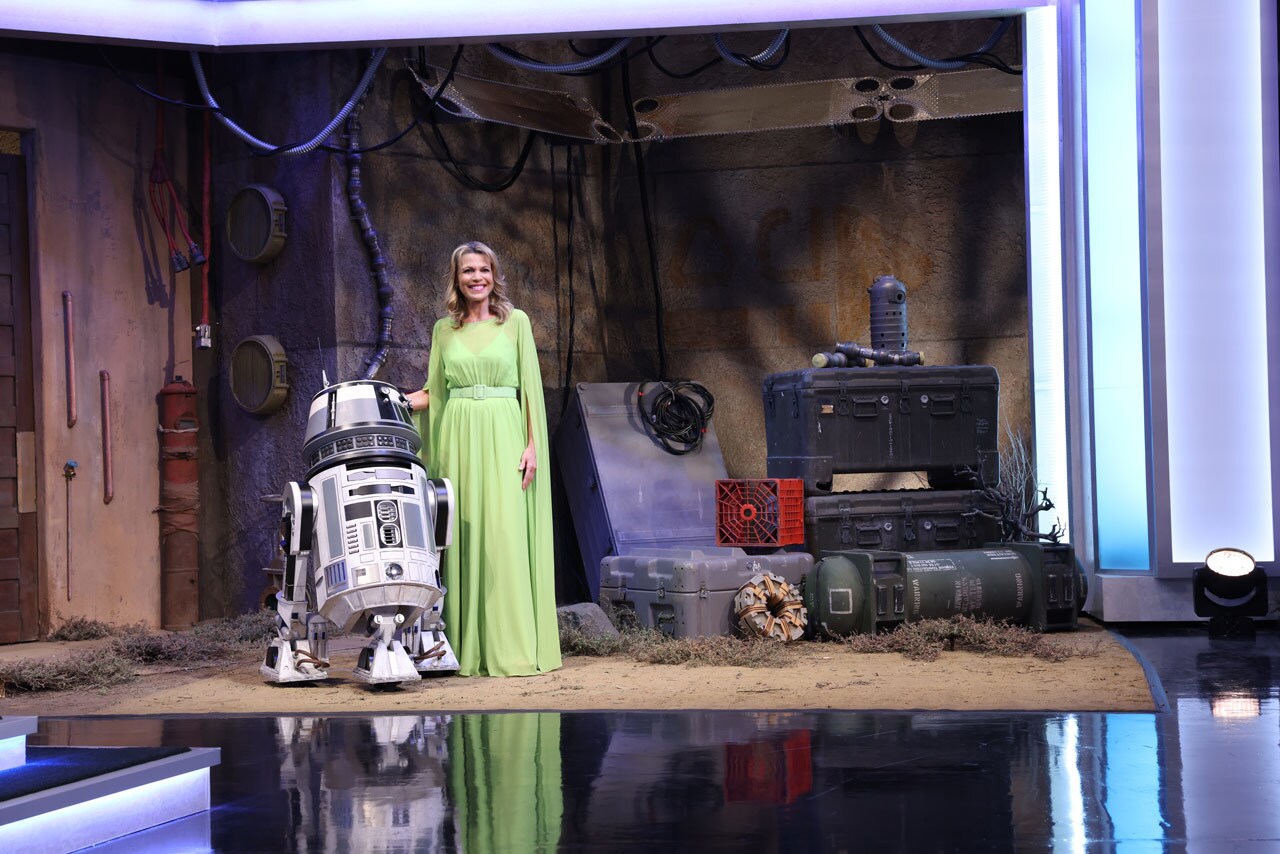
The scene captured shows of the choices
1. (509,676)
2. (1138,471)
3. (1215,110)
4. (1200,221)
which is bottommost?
(509,676)

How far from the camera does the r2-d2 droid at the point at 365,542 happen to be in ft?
17.3

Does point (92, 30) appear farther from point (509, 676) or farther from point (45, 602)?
point (509, 676)

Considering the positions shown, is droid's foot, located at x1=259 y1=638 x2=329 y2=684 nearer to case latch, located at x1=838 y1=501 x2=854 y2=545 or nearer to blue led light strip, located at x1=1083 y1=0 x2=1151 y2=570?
case latch, located at x1=838 y1=501 x2=854 y2=545

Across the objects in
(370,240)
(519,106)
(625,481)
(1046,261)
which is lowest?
(625,481)

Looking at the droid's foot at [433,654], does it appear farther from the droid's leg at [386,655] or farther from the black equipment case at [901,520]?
the black equipment case at [901,520]

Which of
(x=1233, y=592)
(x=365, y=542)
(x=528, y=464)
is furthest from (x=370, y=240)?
(x=1233, y=592)

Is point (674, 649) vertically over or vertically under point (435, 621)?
under

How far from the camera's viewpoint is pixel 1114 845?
9.16 feet

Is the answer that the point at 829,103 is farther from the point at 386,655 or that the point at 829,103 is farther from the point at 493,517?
the point at 386,655

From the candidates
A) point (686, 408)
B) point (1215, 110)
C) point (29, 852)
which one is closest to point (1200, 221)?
point (1215, 110)

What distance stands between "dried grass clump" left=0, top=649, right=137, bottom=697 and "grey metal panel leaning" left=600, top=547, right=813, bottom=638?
2.28 m

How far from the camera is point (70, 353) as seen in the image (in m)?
7.65

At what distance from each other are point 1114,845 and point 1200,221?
454 cm

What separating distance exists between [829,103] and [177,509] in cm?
450
